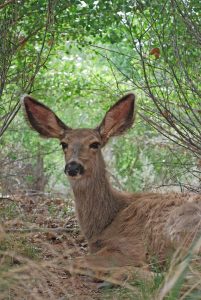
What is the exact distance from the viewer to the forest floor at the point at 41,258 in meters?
3.95

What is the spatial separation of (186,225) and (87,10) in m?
3.49

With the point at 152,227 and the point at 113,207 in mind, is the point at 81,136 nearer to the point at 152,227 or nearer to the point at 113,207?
the point at 113,207

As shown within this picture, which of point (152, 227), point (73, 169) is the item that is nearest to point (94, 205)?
point (73, 169)

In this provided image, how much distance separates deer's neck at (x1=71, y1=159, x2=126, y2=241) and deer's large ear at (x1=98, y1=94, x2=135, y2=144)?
1.62 feet

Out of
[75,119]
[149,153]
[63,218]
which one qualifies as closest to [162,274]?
[63,218]

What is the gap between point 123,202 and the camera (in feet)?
22.0

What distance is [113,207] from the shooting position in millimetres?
6621

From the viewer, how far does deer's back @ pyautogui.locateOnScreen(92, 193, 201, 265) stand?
223 inches

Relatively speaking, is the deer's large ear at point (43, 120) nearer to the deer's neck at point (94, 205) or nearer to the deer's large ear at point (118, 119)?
the deer's large ear at point (118, 119)

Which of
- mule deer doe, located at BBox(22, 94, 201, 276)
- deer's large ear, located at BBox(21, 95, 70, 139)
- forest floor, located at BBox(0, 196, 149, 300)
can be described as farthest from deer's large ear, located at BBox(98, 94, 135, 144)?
forest floor, located at BBox(0, 196, 149, 300)

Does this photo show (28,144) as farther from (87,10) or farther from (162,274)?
(162,274)

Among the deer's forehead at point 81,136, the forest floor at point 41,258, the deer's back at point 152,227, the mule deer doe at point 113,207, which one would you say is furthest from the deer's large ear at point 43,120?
the deer's back at point 152,227

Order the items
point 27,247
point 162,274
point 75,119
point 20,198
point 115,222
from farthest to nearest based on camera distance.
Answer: point 75,119 → point 20,198 → point 115,222 → point 27,247 → point 162,274

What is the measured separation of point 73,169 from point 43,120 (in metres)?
0.94
